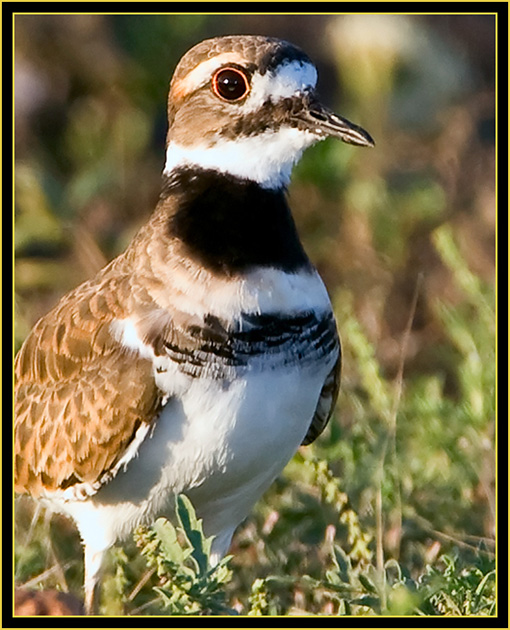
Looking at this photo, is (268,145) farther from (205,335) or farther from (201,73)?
(205,335)

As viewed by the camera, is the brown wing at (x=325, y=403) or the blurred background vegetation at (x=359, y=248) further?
the blurred background vegetation at (x=359, y=248)

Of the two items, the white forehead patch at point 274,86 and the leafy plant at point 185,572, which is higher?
the white forehead patch at point 274,86

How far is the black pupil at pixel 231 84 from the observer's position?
4.06 metres

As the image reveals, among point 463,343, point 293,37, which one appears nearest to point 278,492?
point 463,343

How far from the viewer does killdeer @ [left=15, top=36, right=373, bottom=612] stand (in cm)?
384

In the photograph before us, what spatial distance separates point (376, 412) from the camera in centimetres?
538

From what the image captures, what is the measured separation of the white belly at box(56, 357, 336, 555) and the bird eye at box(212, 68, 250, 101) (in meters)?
0.89

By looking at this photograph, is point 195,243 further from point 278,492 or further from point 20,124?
point 20,124

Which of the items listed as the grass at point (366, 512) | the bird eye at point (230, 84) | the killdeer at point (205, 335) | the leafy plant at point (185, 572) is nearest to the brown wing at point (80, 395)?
the killdeer at point (205, 335)

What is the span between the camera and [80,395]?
4.08 metres

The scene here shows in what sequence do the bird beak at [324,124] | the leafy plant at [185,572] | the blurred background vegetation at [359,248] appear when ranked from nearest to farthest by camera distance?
the leafy plant at [185,572], the bird beak at [324,124], the blurred background vegetation at [359,248]

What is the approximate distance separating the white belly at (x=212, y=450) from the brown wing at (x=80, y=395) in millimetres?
88

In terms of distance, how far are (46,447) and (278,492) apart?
120cm

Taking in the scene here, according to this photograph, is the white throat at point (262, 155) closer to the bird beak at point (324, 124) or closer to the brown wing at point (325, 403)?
the bird beak at point (324, 124)
